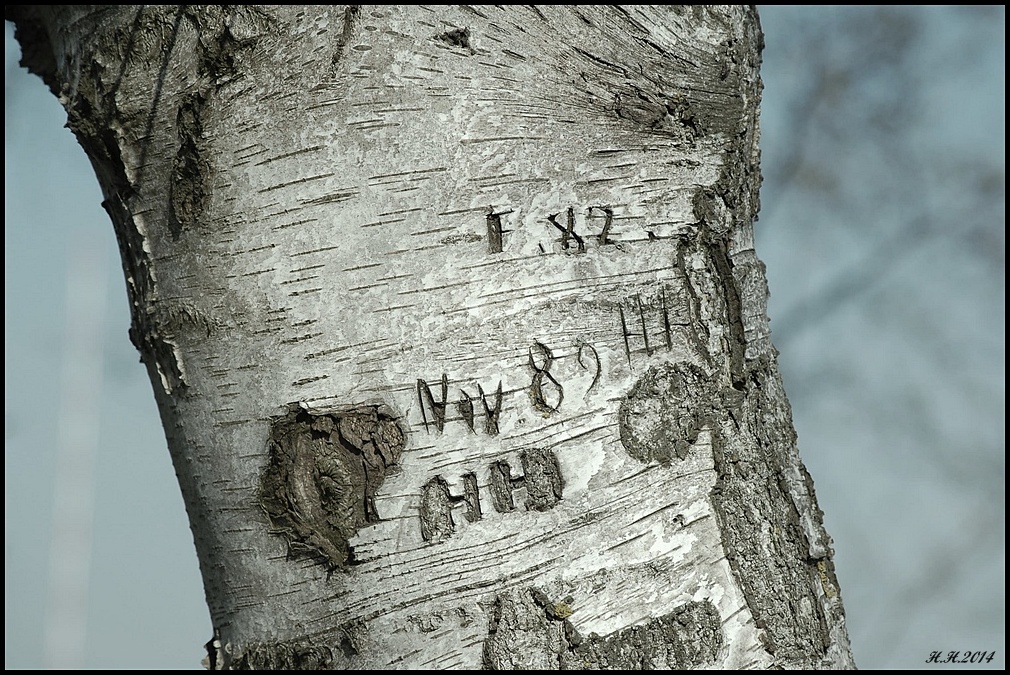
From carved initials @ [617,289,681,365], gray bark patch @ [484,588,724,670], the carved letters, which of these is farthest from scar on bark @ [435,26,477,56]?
gray bark patch @ [484,588,724,670]

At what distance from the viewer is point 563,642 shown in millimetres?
775

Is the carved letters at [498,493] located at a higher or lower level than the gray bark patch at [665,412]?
lower

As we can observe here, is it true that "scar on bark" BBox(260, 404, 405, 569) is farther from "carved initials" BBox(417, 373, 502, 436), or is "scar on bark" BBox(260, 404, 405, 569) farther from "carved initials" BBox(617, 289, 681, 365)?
"carved initials" BBox(617, 289, 681, 365)

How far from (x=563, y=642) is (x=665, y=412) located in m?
0.24

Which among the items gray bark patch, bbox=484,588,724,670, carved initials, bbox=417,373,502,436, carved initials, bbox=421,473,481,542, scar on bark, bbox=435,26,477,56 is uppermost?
scar on bark, bbox=435,26,477,56

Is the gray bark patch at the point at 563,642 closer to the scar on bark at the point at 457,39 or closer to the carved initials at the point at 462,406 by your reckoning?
the carved initials at the point at 462,406

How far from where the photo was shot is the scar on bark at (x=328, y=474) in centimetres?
80

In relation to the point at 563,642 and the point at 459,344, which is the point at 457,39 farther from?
the point at 563,642

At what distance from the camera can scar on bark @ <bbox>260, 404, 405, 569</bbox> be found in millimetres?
800

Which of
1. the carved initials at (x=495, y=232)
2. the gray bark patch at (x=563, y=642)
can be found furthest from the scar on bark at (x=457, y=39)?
the gray bark patch at (x=563, y=642)

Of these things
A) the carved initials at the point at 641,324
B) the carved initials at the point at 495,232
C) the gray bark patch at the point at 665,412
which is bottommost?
the gray bark patch at the point at 665,412

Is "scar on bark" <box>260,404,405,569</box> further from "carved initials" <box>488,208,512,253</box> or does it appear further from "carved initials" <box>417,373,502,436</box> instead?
"carved initials" <box>488,208,512,253</box>

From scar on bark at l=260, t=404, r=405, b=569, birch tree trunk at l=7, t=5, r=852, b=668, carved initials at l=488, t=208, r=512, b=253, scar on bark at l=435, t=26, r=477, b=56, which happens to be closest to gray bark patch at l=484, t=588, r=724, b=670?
birch tree trunk at l=7, t=5, r=852, b=668

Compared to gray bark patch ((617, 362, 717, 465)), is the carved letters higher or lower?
lower
